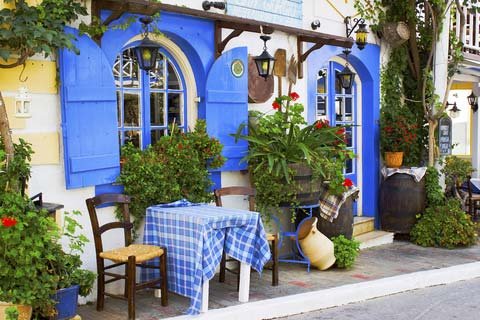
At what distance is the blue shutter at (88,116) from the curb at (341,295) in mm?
1571

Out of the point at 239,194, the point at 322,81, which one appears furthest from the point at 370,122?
the point at 239,194

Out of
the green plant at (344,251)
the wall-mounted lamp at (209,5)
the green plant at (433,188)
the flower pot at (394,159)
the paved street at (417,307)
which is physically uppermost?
the wall-mounted lamp at (209,5)

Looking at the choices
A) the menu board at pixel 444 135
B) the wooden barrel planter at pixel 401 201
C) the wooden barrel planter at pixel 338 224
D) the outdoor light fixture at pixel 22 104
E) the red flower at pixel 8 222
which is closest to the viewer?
the red flower at pixel 8 222

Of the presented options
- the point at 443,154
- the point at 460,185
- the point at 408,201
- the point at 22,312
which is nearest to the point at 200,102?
the point at 22,312

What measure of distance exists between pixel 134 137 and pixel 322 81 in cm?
333

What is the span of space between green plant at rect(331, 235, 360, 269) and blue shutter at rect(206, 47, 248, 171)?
1.45 meters

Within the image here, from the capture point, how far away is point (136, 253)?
17.0ft

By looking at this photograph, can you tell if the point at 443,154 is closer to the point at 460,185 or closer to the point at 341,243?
the point at 460,185

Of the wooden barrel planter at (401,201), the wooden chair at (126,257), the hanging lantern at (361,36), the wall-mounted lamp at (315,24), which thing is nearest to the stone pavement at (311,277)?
the wooden chair at (126,257)

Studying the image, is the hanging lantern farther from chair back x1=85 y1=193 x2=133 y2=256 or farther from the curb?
chair back x1=85 y1=193 x2=133 y2=256

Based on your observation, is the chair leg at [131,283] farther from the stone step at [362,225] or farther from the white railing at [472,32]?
the white railing at [472,32]

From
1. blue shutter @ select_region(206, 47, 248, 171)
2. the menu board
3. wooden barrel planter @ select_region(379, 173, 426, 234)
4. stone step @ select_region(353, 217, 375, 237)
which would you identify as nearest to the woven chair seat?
blue shutter @ select_region(206, 47, 248, 171)

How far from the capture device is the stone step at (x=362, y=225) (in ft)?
29.0

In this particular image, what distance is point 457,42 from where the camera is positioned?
962 cm
